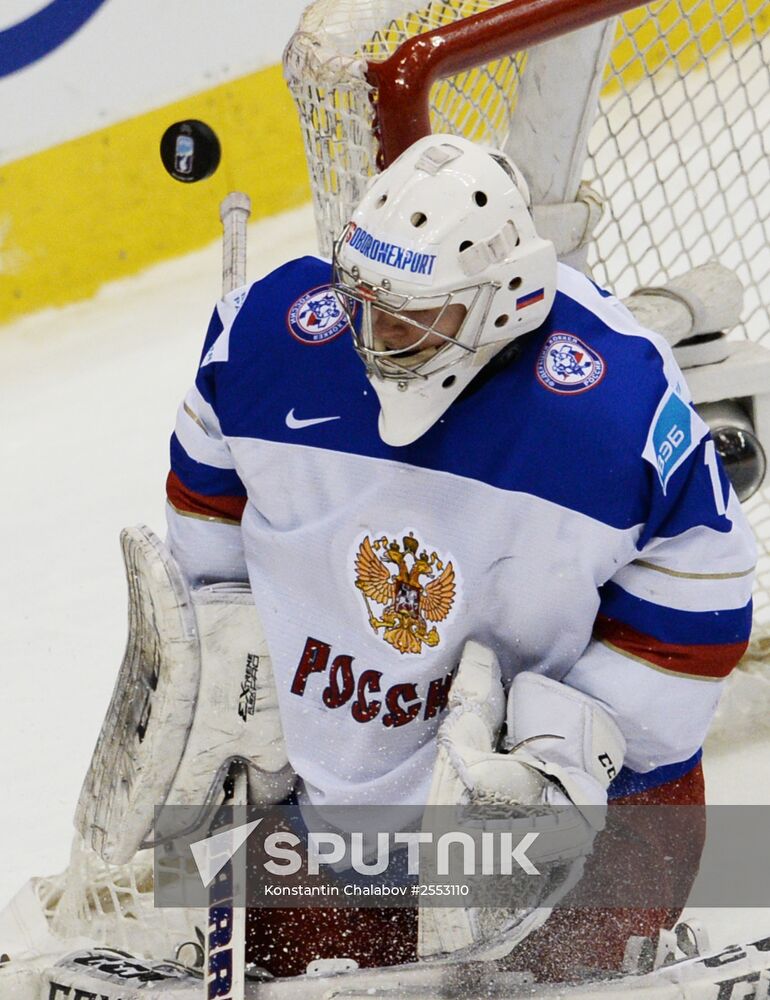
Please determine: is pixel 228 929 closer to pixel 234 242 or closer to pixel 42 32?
pixel 234 242

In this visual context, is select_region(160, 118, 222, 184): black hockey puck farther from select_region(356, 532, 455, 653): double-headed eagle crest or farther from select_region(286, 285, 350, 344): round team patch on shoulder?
select_region(356, 532, 455, 653): double-headed eagle crest

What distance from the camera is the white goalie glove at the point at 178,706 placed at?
1.89m

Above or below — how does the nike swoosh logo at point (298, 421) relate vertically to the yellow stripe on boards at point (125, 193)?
below

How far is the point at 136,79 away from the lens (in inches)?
145

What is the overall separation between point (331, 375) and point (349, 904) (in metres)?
0.72

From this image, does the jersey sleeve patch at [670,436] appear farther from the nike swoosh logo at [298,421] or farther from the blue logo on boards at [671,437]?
the nike swoosh logo at [298,421]

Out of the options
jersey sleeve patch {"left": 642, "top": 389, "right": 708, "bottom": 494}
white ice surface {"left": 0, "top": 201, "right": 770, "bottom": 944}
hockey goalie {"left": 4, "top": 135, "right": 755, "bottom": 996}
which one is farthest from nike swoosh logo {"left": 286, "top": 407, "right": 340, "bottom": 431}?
white ice surface {"left": 0, "top": 201, "right": 770, "bottom": 944}

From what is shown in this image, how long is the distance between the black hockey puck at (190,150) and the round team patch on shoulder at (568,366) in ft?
2.60

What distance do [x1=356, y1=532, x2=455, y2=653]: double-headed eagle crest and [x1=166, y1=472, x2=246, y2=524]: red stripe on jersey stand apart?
25 centimetres

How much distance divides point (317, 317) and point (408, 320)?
256mm

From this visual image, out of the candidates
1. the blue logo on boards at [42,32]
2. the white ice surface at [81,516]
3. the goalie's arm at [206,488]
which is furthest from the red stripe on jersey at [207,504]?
the blue logo on boards at [42,32]

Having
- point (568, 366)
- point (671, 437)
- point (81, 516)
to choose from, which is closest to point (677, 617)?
point (671, 437)

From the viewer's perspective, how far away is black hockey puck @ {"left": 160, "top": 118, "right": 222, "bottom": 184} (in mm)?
2197

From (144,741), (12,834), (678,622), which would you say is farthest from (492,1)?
(12,834)
